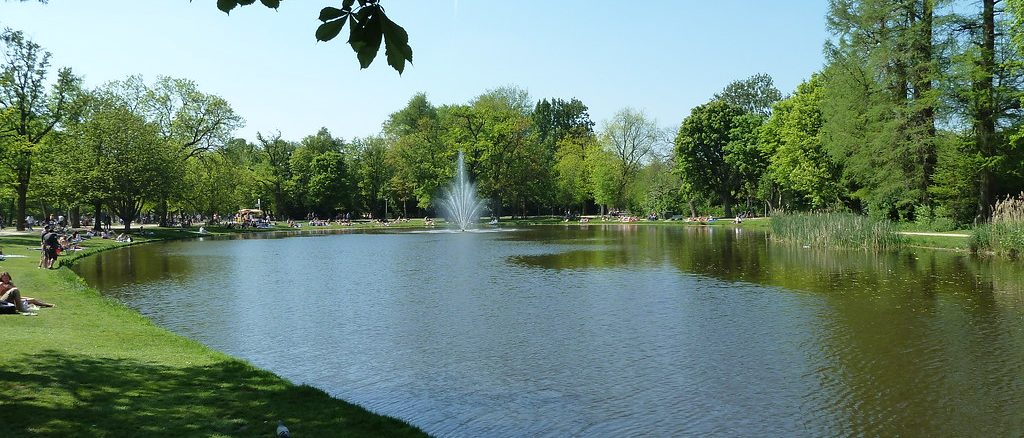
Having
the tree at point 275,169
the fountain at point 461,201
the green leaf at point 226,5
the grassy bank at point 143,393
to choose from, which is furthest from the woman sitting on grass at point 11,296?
the tree at point 275,169

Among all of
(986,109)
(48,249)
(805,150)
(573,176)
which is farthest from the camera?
(573,176)

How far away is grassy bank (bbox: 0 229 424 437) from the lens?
7.01 m

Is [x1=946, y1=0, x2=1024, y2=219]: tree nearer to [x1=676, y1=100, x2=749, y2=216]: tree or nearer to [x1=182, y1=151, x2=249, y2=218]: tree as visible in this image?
[x1=676, y1=100, x2=749, y2=216]: tree

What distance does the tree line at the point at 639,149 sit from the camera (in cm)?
3825

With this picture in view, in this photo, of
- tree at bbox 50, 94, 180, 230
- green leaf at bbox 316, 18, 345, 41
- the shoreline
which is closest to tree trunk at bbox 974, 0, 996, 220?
the shoreline

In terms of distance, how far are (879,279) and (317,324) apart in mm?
17318

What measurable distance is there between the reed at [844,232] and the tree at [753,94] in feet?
223

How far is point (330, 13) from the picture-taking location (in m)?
4.20

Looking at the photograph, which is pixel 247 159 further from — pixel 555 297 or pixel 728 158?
pixel 555 297

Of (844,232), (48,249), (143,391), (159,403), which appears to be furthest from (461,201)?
(159,403)

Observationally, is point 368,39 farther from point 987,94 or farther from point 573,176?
point 573,176

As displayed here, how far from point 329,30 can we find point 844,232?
115ft

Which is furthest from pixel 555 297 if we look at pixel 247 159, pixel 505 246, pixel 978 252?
pixel 247 159

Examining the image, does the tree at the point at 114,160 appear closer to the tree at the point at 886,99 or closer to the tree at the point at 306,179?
the tree at the point at 306,179
